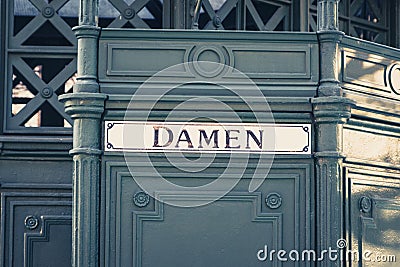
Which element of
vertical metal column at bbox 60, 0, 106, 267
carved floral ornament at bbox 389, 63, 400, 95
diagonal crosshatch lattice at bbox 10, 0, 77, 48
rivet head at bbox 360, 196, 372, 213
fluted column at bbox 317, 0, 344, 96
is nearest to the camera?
vertical metal column at bbox 60, 0, 106, 267

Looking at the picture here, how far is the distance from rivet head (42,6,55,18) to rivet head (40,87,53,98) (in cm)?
88

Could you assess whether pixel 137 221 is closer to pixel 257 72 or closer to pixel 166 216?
pixel 166 216

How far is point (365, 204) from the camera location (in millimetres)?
10219

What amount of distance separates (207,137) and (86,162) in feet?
3.85

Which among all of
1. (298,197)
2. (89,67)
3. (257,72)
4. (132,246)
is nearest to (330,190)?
(298,197)

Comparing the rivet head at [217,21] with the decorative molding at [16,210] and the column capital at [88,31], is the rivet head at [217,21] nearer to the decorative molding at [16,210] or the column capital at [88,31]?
the decorative molding at [16,210]

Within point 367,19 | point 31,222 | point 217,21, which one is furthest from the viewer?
point 367,19

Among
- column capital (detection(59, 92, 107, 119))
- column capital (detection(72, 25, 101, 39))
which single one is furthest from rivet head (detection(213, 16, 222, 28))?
column capital (detection(59, 92, 107, 119))

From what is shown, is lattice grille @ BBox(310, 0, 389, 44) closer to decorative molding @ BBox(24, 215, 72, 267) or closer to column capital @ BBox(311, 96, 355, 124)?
column capital @ BBox(311, 96, 355, 124)

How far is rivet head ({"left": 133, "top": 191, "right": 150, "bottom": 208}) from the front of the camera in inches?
381

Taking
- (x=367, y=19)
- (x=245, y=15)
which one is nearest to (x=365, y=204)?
(x=245, y=15)

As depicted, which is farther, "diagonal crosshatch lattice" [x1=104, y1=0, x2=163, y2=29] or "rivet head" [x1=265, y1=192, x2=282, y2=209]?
"diagonal crosshatch lattice" [x1=104, y1=0, x2=163, y2=29]

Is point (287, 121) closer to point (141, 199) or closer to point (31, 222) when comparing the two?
point (141, 199)

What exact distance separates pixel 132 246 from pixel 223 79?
1.81 m
